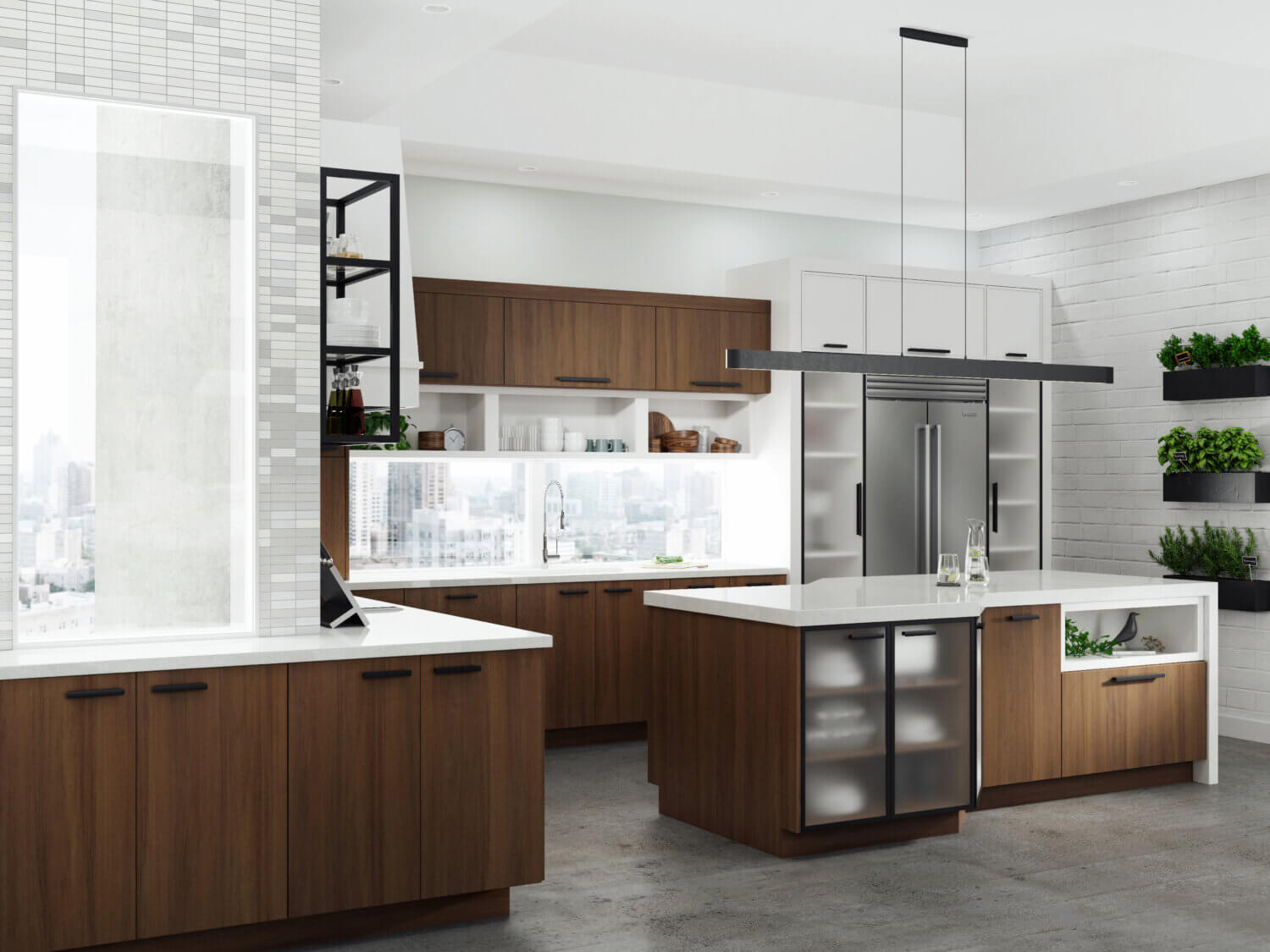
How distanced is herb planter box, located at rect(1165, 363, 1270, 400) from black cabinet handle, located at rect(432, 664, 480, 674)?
4.82 meters

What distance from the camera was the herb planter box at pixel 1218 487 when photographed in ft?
22.0

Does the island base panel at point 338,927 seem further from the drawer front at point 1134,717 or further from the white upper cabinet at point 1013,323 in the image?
the white upper cabinet at point 1013,323

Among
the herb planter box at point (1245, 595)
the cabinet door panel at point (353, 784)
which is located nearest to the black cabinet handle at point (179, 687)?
the cabinet door panel at point (353, 784)

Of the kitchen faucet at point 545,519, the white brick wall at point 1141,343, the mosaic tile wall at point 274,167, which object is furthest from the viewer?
the kitchen faucet at point 545,519

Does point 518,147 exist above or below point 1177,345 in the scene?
above

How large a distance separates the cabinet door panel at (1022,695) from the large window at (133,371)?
3.02m

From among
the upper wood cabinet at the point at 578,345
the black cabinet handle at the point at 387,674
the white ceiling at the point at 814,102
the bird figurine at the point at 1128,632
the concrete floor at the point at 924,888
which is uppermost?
the white ceiling at the point at 814,102

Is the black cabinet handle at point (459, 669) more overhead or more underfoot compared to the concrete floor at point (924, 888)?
more overhead

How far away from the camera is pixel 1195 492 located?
6973mm

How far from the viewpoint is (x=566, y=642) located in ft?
21.8

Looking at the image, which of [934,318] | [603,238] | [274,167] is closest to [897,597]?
[274,167]

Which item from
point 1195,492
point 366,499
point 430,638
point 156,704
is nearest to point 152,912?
point 156,704

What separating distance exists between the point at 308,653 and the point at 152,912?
800mm

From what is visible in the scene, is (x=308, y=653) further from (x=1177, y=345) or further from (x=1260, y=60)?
(x=1177, y=345)
